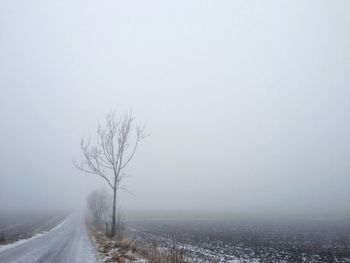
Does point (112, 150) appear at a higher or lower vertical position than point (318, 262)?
higher

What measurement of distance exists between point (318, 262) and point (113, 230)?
56.0 ft

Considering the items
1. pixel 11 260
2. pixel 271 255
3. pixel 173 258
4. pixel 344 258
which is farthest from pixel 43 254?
pixel 344 258

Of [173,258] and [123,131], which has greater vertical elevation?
[123,131]

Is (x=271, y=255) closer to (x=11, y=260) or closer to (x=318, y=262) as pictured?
(x=318, y=262)

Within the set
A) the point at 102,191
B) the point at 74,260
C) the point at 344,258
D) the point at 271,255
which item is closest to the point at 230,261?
the point at 271,255

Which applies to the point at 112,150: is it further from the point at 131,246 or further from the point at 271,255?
the point at 271,255

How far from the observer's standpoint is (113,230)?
30.0 m

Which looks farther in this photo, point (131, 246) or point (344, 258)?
point (344, 258)

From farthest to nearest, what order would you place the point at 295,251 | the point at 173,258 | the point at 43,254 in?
the point at 295,251, the point at 43,254, the point at 173,258

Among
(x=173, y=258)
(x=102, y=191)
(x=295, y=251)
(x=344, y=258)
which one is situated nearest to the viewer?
(x=173, y=258)

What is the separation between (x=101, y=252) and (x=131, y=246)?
3389mm

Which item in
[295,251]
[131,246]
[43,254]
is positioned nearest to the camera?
[43,254]

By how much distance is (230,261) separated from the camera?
25625 millimetres

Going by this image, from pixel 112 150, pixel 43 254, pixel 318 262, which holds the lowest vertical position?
pixel 318 262
